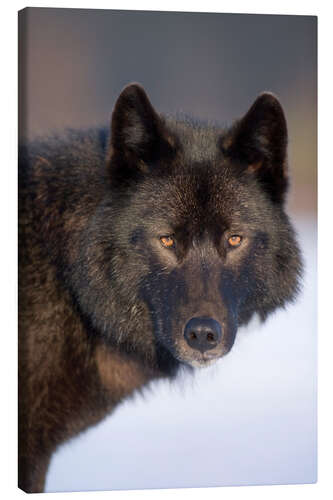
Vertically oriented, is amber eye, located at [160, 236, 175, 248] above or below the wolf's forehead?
below

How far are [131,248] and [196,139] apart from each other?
895 mm

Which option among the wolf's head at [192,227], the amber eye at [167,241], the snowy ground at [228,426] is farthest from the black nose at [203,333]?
the snowy ground at [228,426]

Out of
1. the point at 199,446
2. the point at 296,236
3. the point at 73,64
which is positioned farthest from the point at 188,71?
the point at 199,446

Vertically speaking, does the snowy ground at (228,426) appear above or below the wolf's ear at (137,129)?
below

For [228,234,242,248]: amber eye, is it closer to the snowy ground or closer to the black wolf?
the black wolf

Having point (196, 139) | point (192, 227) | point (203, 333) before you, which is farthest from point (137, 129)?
point (203, 333)

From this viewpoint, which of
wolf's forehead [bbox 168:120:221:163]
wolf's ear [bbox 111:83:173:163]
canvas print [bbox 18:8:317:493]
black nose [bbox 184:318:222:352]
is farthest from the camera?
wolf's forehead [bbox 168:120:221:163]

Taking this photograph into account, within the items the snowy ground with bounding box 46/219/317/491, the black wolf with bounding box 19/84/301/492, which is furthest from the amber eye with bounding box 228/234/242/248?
the snowy ground with bounding box 46/219/317/491

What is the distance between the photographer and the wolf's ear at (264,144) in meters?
5.32

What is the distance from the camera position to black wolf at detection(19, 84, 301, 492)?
17.2 ft

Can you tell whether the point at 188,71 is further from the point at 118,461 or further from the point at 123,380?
the point at 118,461

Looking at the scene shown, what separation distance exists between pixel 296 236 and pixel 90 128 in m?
1.64

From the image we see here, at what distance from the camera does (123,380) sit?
19.1 ft

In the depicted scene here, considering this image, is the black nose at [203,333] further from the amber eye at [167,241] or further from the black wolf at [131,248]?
the amber eye at [167,241]
